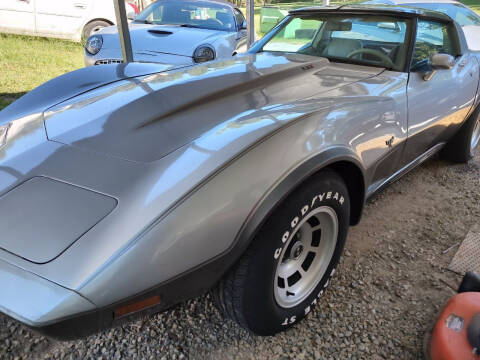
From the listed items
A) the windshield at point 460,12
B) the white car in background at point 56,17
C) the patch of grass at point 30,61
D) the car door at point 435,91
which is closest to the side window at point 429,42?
the car door at point 435,91

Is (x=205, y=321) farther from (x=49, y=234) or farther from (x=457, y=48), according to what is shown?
(x=457, y=48)

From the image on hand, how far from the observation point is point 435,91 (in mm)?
2529

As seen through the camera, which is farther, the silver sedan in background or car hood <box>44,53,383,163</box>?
the silver sedan in background

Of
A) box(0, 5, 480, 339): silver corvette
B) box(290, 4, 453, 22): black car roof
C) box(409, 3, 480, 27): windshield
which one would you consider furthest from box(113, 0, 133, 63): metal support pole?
box(409, 3, 480, 27): windshield

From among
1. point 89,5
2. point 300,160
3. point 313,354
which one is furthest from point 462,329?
point 89,5

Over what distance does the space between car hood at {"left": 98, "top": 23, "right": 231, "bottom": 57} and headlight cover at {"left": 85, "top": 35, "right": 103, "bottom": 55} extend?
6 cm

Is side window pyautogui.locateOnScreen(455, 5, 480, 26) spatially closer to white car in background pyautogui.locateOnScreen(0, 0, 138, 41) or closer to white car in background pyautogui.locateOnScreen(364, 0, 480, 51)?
white car in background pyautogui.locateOnScreen(364, 0, 480, 51)

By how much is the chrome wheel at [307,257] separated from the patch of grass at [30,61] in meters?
4.49

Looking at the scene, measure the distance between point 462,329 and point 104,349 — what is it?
4.99 ft

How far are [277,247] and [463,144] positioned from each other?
2812 millimetres

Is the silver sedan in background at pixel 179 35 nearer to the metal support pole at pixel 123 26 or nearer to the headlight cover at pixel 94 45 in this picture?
the headlight cover at pixel 94 45

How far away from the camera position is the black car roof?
2.61 m

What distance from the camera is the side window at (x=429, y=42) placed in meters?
2.53

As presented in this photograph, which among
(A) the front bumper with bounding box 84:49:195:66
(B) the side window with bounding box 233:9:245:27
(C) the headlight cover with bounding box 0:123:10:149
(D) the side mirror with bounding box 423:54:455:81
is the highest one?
(B) the side window with bounding box 233:9:245:27
